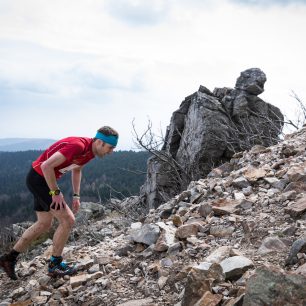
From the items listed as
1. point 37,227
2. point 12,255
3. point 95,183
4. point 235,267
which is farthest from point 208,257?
point 95,183

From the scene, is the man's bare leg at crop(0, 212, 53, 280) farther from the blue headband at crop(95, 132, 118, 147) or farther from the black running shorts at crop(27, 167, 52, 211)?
the blue headband at crop(95, 132, 118, 147)

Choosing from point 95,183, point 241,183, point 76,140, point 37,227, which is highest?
Answer: point 76,140

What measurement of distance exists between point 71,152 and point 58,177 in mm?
564

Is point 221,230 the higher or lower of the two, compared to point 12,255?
higher

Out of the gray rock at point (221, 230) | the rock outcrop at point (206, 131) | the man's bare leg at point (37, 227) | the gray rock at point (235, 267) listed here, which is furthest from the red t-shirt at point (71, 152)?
the rock outcrop at point (206, 131)

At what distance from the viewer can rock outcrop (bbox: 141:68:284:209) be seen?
1529cm

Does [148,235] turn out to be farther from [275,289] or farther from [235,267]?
[275,289]

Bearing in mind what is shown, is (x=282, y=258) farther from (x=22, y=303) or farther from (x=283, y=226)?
(x=22, y=303)

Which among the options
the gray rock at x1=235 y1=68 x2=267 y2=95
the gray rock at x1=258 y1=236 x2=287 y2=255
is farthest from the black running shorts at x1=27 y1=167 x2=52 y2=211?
the gray rock at x1=235 y1=68 x2=267 y2=95

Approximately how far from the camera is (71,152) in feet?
14.5

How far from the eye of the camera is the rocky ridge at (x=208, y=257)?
332 centimetres

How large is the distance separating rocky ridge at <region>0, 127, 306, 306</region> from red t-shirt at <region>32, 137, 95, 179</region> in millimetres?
1330

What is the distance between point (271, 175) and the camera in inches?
242

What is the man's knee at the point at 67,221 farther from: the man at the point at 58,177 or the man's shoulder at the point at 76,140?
the man's shoulder at the point at 76,140
